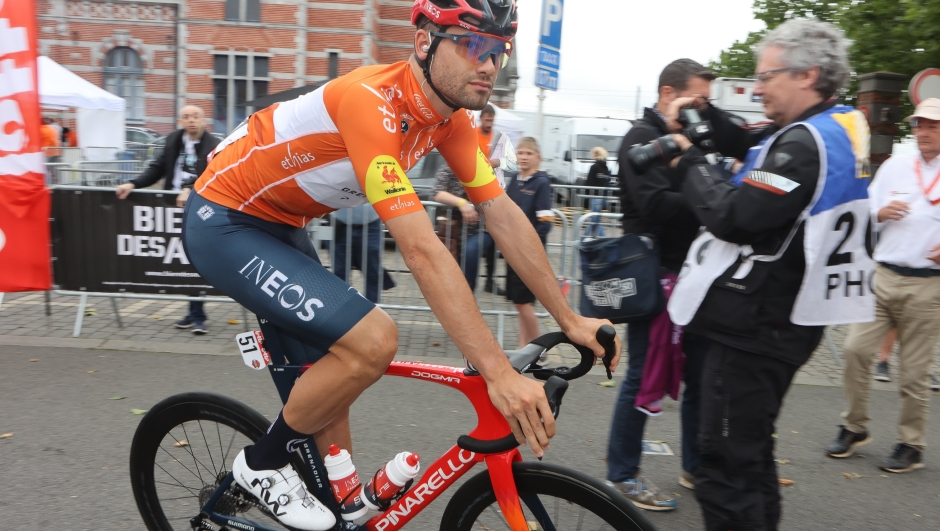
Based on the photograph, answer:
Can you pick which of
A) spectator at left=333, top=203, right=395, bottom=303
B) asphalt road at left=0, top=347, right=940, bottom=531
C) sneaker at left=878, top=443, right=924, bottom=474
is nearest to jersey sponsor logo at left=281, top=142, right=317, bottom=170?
asphalt road at left=0, top=347, right=940, bottom=531

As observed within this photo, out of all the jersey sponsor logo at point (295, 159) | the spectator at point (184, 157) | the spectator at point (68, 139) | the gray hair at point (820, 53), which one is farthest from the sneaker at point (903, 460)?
the spectator at point (68, 139)

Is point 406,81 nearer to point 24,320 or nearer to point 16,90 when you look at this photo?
point 16,90

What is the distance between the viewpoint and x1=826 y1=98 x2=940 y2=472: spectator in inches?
179

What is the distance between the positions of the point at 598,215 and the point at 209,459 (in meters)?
4.54

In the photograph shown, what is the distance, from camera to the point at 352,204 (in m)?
2.64

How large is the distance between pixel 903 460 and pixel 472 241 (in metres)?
3.61

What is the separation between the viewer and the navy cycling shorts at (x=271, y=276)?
238 cm

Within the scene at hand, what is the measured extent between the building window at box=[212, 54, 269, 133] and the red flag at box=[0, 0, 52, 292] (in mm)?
33536

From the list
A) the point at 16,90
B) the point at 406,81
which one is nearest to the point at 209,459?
the point at 406,81

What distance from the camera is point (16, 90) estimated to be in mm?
5656

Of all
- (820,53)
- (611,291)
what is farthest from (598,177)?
(820,53)

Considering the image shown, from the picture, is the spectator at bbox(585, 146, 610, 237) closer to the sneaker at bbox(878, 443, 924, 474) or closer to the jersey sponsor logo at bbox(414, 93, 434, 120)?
the sneaker at bbox(878, 443, 924, 474)

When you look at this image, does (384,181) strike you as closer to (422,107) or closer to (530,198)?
(422,107)

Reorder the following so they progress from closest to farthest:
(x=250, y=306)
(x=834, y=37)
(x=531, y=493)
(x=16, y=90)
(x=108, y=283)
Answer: (x=531, y=493)
(x=250, y=306)
(x=834, y=37)
(x=16, y=90)
(x=108, y=283)
